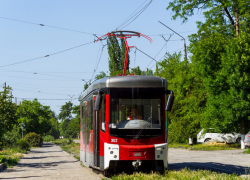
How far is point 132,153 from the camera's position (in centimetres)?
1170

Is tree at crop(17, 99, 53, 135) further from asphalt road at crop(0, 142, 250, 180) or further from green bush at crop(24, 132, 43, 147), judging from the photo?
asphalt road at crop(0, 142, 250, 180)

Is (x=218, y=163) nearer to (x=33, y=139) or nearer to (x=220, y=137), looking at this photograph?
(x=220, y=137)

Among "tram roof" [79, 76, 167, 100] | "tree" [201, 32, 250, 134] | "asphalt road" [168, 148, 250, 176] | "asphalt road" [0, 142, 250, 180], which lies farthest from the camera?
"tree" [201, 32, 250, 134]

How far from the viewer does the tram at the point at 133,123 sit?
11.7 m

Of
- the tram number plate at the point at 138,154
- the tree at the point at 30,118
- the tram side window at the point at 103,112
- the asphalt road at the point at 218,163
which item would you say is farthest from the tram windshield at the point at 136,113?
the tree at the point at 30,118

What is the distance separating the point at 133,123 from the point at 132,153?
36.9 inches

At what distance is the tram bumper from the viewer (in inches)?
460

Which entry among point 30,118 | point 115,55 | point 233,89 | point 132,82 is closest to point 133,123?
point 132,82

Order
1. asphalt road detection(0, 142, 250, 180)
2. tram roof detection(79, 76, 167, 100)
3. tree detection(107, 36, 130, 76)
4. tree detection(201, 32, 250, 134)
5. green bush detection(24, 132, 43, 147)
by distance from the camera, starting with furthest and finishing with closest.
→ tree detection(107, 36, 130, 76)
green bush detection(24, 132, 43, 147)
tree detection(201, 32, 250, 134)
asphalt road detection(0, 142, 250, 180)
tram roof detection(79, 76, 167, 100)

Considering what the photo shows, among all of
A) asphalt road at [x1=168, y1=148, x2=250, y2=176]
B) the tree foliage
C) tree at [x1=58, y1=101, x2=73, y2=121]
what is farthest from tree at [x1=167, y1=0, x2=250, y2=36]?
tree at [x1=58, y1=101, x2=73, y2=121]

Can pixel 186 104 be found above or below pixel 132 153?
above

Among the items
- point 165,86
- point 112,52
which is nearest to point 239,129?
point 165,86

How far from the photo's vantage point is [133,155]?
38.4 feet

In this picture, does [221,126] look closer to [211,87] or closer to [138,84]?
[211,87]
